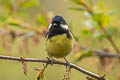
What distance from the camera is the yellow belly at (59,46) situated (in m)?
2.04

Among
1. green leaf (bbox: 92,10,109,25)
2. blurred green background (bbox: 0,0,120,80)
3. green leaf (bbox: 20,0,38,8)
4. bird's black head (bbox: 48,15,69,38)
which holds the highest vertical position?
bird's black head (bbox: 48,15,69,38)

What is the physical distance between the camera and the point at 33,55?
4.49m

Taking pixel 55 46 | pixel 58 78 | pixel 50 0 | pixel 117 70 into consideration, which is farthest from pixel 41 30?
pixel 50 0

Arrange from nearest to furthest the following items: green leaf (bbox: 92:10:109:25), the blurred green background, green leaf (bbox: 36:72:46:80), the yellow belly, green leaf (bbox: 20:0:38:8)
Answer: green leaf (bbox: 36:72:46:80) → the yellow belly → green leaf (bbox: 92:10:109:25) → the blurred green background → green leaf (bbox: 20:0:38:8)

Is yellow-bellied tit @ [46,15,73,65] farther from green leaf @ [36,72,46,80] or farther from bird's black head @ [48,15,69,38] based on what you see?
green leaf @ [36,72,46,80]

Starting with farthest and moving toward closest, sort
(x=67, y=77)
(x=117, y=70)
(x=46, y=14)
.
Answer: (x=46, y=14) < (x=117, y=70) < (x=67, y=77)

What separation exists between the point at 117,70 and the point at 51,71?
5.85ft

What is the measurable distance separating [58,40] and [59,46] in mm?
30

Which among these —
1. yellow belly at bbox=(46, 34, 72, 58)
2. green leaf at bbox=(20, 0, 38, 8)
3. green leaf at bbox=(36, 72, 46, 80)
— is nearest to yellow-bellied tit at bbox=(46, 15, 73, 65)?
yellow belly at bbox=(46, 34, 72, 58)

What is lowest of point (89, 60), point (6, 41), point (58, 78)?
point (58, 78)

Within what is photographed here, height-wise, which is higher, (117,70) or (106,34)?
(106,34)

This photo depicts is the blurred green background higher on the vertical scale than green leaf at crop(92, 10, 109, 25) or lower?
lower

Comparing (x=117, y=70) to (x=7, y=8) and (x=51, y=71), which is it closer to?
(x=7, y=8)

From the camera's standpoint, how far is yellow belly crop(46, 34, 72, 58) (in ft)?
6.71
